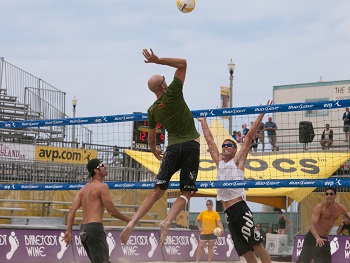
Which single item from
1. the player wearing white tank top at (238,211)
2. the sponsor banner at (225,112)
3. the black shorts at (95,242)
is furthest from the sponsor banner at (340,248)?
the black shorts at (95,242)

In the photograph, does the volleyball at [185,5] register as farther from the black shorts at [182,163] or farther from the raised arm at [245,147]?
the black shorts at [182,163]

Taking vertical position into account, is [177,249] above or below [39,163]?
below

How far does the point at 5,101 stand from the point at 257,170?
313 inches

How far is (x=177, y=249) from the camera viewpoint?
19000mm

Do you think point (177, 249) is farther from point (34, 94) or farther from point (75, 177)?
point (34, 94)

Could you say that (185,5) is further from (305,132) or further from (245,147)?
(305,132)

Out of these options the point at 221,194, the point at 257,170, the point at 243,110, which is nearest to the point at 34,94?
the point at 257,170

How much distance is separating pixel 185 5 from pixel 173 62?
329 cm

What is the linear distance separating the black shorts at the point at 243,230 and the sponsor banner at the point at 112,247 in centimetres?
731

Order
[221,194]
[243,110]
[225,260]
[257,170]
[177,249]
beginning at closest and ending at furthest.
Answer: [221,194]
[243,110]
[177,249]
[225,260]
[257,170]

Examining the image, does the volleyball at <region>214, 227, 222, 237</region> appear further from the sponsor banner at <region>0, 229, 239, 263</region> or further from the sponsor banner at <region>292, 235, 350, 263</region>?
the sponsor banner at <region>292, 235, 350, 263</region>

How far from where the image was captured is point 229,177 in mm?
9438

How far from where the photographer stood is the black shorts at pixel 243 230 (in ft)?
28.6

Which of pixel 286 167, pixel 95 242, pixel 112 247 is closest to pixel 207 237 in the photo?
pixel 112 247
